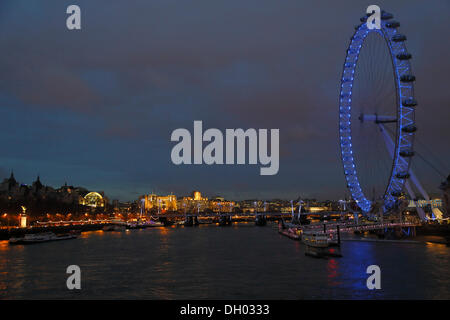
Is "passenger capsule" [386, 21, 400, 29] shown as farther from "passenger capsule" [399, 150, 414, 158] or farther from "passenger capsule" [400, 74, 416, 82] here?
"passenger capsule" [399, 150, 414, 158]

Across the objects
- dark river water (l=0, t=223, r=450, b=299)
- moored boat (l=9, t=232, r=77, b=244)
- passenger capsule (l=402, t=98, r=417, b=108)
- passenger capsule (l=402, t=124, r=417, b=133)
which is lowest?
moored boat (l=9, t=232, r=77, b=244)

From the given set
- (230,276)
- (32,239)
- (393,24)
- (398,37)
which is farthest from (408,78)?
(32,239)

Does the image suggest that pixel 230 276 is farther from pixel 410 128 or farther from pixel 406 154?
pixel 410 128

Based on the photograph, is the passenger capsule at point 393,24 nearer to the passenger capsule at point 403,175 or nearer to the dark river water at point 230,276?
the passenger capsule at point 403,175

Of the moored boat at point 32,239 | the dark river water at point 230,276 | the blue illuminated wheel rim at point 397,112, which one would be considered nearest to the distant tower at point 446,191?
the blue illuminated wheel rim at point 397,112

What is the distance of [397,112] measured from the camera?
5206 centimetres

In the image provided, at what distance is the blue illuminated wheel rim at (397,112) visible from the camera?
51094mm

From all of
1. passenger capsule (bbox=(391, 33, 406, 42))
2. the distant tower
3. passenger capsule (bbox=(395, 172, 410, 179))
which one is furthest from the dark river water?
the distant tower

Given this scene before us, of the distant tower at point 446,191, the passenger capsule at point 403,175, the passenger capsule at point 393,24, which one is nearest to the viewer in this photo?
the passenger capsule at point 393,24

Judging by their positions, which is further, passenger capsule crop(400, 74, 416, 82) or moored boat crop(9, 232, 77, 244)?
moored boat crop(9, 232, 77, 244)

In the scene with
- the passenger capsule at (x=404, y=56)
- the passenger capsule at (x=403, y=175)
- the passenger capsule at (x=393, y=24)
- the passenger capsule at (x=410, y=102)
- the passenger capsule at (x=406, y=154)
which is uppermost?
the passenger capsule at (x=393, y=24)

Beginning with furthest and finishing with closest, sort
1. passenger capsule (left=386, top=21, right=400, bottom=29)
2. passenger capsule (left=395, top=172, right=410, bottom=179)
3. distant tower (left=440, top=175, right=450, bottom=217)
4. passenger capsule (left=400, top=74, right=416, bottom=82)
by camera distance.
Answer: distant tower (left=440, top=175, right=450, bottom=217) < passenger capsule (left=395, top=172, right=410, bottom=179) < passenger capsule (left=386, top=21, right=400, bottom=29) < passenger capsule (left=400, top=74, right=416, bottom=82)

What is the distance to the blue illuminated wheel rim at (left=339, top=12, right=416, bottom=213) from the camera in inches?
2012
